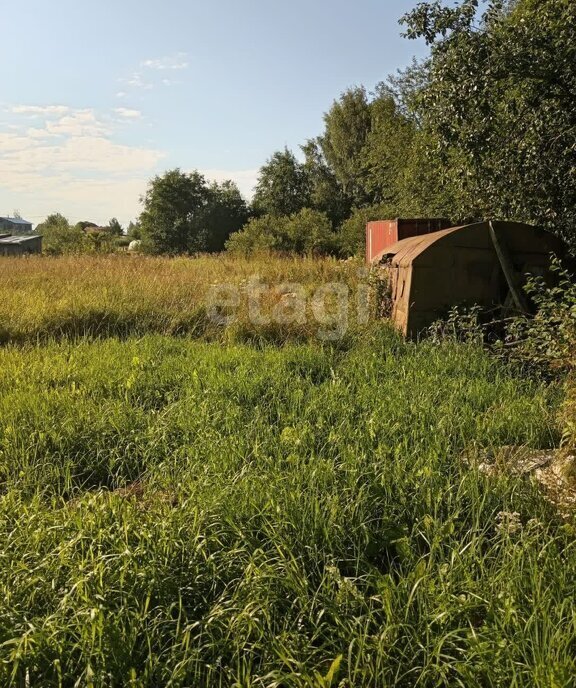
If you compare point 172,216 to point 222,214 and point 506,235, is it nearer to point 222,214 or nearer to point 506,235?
point 222,214

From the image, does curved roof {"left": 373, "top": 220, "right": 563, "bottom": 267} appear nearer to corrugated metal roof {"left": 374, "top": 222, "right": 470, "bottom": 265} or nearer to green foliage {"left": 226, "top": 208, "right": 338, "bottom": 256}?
corrugated metal roof {"left": 374, "top": 222, "right": 470, "bottom": 265}

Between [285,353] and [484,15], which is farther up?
[484,15]

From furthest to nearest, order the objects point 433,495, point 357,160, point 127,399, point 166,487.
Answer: point 357,160, point 127,399, point 166,487, point 433,495

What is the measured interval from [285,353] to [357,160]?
29.7 m

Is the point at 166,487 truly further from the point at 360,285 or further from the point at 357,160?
the point at 357,160

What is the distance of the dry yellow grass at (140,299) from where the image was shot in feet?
22.4

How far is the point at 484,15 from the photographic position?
21.9ft

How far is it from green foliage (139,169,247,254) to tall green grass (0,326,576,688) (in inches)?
1186

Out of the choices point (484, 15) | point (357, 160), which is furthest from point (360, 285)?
point (357, 160)

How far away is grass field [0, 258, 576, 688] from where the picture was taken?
1.63 metres

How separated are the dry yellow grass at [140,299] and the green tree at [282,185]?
24200 millimetres

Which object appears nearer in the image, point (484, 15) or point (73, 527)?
point (73, 527)

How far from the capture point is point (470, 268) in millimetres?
6277

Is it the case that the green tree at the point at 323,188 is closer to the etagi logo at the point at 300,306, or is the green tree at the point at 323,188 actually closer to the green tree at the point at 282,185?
the green tree at the point at 282,185
